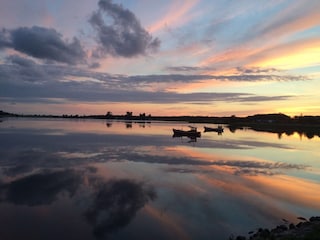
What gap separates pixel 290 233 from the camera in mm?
10938

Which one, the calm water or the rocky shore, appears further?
the calm water

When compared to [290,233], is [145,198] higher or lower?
lower

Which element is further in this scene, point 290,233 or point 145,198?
point 145,198

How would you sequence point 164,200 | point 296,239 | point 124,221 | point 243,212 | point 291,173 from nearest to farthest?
point 296,239 → point 124,221 → point 243,212 → point 164,200 → point 291,173

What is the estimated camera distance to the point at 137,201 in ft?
50.0

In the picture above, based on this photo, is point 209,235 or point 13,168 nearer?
point 209,235

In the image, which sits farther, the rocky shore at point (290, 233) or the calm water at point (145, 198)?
the calm water at point (145, 198)

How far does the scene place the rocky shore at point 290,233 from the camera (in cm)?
992

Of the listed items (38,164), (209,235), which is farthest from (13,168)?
(209,235)

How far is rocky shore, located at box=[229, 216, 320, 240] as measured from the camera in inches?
390

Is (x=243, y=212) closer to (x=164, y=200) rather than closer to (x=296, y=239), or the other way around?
(x=164, y=200)

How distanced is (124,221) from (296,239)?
19.2 ft

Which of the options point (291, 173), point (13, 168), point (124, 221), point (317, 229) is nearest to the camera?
point (317, 229)

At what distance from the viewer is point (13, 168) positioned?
22.3m
